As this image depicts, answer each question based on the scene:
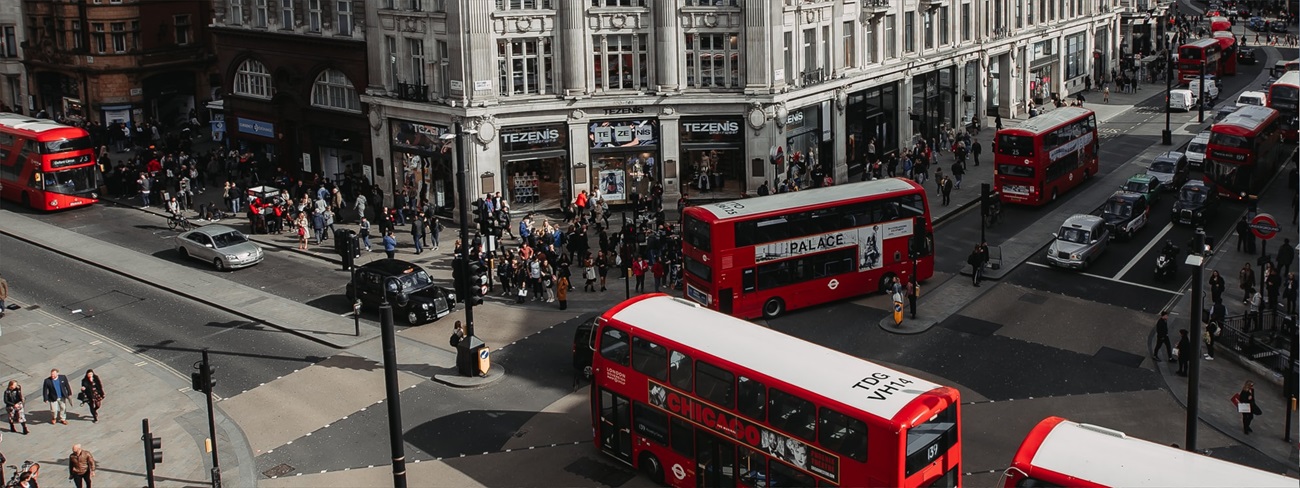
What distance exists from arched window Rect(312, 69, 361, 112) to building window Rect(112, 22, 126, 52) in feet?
68.1

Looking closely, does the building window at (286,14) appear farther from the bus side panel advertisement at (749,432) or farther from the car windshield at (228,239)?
the bus side panel advertisement at (749,432)

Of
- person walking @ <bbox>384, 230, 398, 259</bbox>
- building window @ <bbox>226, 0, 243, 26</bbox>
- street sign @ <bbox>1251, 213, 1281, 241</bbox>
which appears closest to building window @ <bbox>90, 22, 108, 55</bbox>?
building window @ <bbox>226, 0, 243, 26</bbox>

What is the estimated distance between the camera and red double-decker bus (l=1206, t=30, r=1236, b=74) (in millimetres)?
98562

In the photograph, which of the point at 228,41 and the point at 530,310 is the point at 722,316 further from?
the point at 228,41

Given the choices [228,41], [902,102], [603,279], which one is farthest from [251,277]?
[902,102]

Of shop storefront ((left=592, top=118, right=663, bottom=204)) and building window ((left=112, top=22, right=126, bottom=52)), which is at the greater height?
building window ((left=112, top=22, right=126, bottom=52))

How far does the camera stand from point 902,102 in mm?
69500

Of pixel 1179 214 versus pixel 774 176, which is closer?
pixel 1179 214

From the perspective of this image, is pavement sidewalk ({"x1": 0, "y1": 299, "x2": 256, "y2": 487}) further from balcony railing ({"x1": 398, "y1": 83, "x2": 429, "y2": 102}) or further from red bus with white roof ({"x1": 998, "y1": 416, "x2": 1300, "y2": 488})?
red bus with white roof ({"x1": 998, "y1": 416, "x2": 1300, "y2": 488})

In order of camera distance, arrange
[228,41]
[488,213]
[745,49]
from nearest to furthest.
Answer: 1. [488,213]
2. [745,49]
3. [228,41]

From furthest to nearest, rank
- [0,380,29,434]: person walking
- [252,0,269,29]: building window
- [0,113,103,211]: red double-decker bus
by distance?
[252,0,269,29]: building window, [0,113,103,211]: red double-decker bus, [0,380,29,434]: person walking

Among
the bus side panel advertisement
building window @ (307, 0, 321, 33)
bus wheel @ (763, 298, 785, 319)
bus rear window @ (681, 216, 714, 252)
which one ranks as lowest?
bus wheel @ (763, 298, 785, 319)

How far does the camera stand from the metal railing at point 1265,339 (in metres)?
38.2

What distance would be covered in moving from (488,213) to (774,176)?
13.3 m
